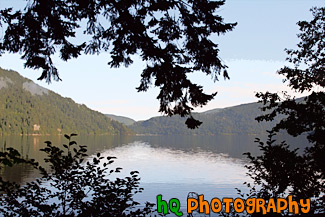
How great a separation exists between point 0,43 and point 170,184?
30193mm

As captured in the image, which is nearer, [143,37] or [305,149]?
[143,37]

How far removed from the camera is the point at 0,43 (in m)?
4.74

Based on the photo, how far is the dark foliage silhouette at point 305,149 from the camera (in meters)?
7.09

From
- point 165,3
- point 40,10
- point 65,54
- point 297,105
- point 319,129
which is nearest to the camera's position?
point 165,3

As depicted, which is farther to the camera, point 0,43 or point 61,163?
point 61,163

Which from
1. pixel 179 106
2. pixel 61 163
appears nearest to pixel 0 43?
pixel 61 163

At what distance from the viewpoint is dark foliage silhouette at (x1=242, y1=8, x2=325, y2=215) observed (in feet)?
23.3

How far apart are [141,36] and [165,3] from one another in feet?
2.19

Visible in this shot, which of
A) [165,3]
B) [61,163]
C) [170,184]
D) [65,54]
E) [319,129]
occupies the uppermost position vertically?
[165,3]

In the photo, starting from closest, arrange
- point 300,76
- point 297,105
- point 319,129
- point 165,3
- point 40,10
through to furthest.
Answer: point 165,3 < point 40,10 < point 319,129 < point 297,105 < point 300,76

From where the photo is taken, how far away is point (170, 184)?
33.4 m

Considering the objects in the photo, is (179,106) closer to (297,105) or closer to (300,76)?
(297,105)

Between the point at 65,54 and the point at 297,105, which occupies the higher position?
the point at 65,54

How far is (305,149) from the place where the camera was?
8023 mm
